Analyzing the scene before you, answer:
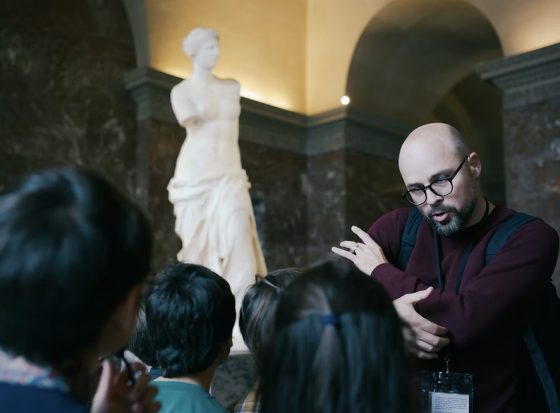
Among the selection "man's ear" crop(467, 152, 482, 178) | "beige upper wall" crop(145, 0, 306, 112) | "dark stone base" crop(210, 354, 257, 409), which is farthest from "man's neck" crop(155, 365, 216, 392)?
"beige upper wall" crop(145, 0, 306, 112)

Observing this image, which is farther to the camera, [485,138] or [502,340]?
[485,138]

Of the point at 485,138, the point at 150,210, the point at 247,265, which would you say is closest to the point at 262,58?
the point at 150,210

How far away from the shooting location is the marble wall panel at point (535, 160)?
28.1ft

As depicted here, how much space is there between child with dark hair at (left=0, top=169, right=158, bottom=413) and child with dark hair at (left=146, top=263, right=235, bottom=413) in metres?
0.87

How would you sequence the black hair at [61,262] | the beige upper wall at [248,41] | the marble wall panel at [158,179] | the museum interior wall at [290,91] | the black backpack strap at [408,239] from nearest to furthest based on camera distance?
the black hair at [61,262]
the black backpack strap at [408,239]
the museum interior wall at [290,91]
the marble wall panel at [158,179]
the beige upper wall at [248,41]

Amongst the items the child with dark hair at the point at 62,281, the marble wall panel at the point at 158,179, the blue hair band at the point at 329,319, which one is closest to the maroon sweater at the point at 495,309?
the blue hair band at the point at 329,319

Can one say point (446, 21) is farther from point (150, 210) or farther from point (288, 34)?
point (150, 210)

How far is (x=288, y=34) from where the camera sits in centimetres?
1186

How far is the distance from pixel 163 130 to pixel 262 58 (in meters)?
2.65

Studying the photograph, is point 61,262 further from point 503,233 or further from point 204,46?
point 204,46

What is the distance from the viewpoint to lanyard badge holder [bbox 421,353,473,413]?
1.76 m

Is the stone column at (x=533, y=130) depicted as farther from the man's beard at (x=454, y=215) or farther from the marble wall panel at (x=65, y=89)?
the man's beard at (x=454, y=215)

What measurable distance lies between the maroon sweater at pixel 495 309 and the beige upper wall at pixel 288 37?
8.15 meters

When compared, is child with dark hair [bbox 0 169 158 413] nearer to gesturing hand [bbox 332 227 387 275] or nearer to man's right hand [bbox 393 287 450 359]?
man's right hand [bbox 393 287 450 359]
